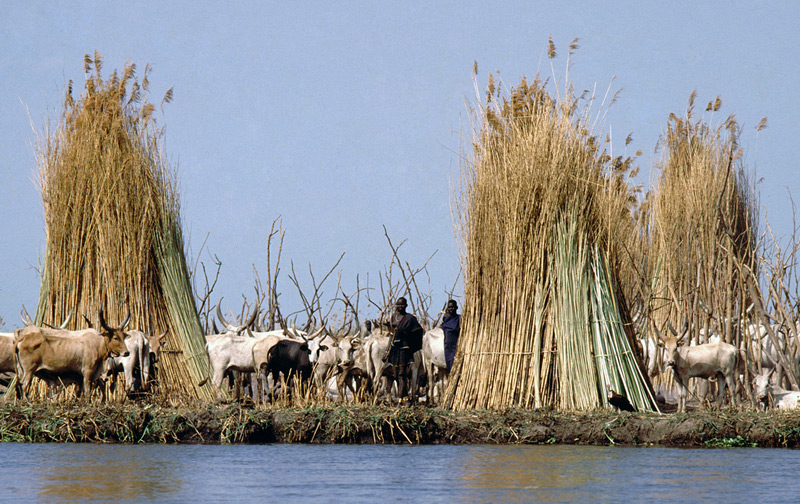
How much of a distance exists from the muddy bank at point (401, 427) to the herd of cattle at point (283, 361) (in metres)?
0.99

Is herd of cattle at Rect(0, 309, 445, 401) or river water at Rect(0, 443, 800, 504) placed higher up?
herd of cattle at Rect(0, 309, 445, 401)

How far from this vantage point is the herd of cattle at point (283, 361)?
10617 mm

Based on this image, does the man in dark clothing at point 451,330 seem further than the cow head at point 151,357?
Yes

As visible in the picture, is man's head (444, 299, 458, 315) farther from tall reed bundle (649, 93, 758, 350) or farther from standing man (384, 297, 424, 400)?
tall reed bundle (649, 93, 758, 350)

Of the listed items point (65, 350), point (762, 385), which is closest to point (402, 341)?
point (65, 350)

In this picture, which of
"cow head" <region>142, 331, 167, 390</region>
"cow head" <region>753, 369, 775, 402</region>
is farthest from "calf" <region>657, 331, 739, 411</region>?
"cow head" <region>142, 331, 167, 390</region>

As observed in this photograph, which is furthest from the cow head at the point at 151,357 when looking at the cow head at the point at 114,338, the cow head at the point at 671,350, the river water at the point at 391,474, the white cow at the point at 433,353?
the cow head at the point at 671,350

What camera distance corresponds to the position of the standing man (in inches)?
469

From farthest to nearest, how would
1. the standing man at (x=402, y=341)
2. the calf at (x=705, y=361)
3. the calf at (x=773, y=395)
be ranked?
1. the standing man at (x=402, y=341)
2. the calf at (x=705, y=361)
3. the calf at (x=773, y=395)

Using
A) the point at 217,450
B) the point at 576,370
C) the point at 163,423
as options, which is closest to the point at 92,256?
the point at 163,423

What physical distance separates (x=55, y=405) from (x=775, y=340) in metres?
7.51

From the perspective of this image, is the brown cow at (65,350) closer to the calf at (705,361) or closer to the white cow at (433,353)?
the white cow at (433,353)

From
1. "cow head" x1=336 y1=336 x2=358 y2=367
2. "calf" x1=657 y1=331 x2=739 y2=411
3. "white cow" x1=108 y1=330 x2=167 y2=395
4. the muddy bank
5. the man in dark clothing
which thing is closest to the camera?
the muddy bank

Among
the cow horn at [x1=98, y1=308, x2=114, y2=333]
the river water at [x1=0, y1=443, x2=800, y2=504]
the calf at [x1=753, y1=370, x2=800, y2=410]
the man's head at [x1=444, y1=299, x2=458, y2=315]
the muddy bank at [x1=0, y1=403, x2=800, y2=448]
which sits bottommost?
the river water at [x1=0, y1=443, x2=800, y2=504]
